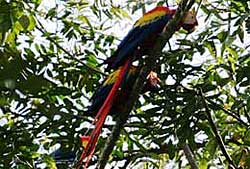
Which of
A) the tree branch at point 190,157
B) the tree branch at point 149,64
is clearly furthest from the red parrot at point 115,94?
the tree branch at point 190,157

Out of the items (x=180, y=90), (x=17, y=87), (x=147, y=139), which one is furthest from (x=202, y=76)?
(x=17, y=87)

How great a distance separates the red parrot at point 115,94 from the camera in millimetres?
1358

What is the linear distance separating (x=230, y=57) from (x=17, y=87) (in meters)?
1.15

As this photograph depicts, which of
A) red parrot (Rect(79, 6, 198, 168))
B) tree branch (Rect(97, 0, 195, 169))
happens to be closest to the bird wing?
red parrot (Rect(79, 6, 198, 168))

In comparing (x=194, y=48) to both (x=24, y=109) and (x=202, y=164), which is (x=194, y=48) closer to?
(x=202, y=164)

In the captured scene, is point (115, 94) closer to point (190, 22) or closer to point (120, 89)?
point (120, 89)

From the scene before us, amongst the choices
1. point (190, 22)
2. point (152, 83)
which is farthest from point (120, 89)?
point (190, 22)

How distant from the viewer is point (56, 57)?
6.13 feet

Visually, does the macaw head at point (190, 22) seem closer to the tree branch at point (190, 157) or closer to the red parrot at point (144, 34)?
the red parrot at point (144, 34)

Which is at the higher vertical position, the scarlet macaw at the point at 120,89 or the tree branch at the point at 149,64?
the scarlet macaw at the point at 120,89

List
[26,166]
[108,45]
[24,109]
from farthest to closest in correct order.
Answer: [108,45] < [24,109] < [26,166]

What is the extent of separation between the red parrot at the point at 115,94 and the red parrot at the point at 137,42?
0.04ft

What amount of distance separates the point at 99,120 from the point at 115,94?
0.39 feet

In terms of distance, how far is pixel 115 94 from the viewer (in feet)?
4.94
